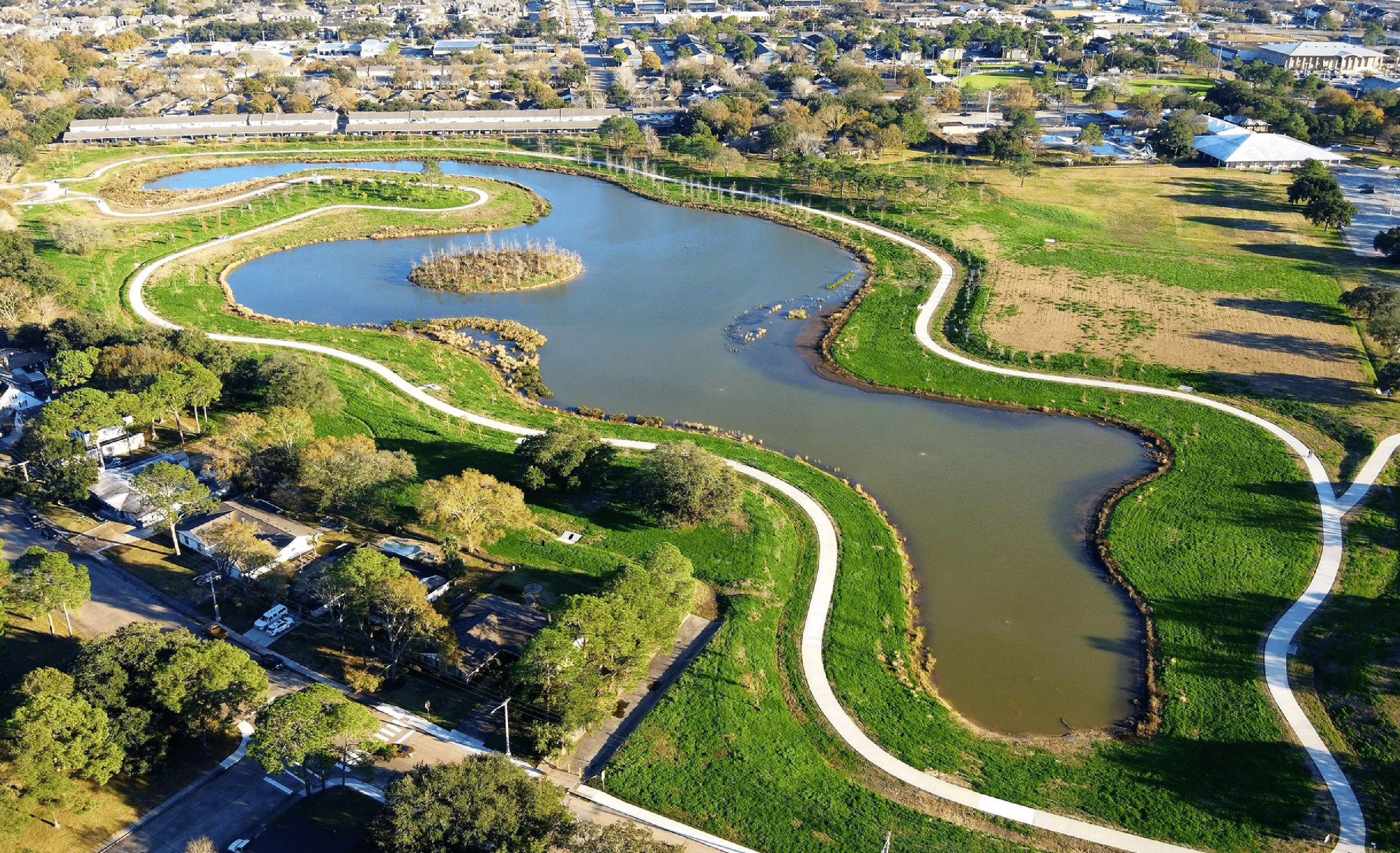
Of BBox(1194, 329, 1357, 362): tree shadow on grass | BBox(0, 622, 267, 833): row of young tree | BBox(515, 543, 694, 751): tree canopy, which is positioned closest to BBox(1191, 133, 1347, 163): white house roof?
BBox(1194, 329, 1357, 362): tree shadow on grass

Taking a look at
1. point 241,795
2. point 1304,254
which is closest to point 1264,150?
point 1304,254

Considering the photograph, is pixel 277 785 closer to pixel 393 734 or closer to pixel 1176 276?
pixel 393 734

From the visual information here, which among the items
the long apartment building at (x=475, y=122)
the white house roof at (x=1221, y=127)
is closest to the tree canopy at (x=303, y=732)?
the long apartment building at (x=475, y=122)

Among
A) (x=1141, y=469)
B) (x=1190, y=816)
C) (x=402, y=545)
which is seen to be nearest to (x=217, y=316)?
(x=402, y=545)

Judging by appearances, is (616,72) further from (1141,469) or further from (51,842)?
(51,842)

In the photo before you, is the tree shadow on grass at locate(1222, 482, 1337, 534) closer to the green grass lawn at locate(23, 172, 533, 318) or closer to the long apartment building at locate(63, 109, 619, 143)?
the green grass lawn at locate(23, 172, 533, 318)

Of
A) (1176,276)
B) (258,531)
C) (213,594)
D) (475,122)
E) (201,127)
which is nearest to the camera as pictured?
(213,594)
